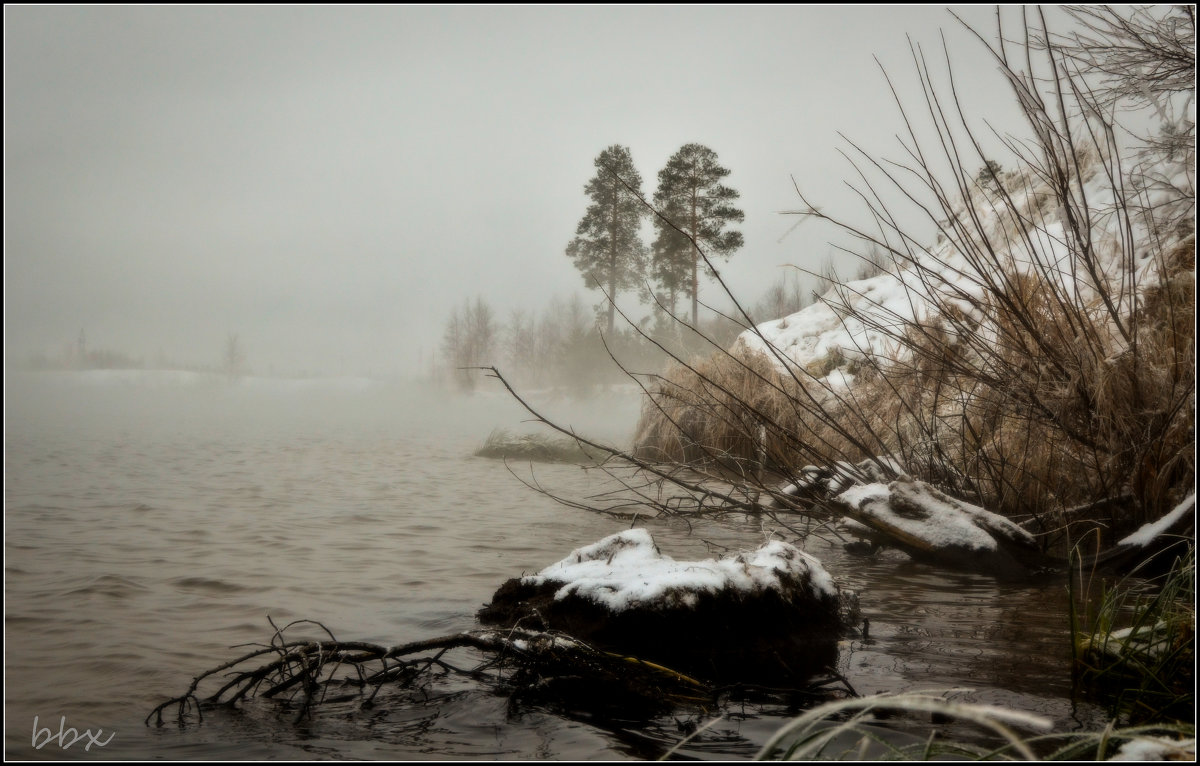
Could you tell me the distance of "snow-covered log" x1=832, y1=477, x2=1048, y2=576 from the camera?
4164mm

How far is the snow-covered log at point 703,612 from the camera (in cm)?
282

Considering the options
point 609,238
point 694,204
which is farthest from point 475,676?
point 609,238

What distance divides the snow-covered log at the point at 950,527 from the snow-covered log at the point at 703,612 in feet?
3.39

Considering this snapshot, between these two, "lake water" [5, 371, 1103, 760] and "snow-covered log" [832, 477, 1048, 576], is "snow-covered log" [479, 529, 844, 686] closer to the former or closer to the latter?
"lake water" [5, 371, 1103, 760]

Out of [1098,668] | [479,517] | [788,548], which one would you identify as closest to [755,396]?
[479,517]

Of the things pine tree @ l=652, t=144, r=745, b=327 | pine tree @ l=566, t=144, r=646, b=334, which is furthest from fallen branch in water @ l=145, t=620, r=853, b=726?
pine tree @ l=566, t=144, r=646, b=334

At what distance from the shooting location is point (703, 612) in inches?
115

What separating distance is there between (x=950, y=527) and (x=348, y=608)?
331 centimetres

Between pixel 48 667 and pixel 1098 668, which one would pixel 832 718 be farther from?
pixel 48 667

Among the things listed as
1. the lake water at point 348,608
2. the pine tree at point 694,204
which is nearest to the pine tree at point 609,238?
the pine tree at point 694,204

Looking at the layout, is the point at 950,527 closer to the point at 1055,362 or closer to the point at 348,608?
the point at 1055,362

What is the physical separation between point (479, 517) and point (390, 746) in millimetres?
4774

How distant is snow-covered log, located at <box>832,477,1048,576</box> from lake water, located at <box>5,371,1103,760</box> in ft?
0.52

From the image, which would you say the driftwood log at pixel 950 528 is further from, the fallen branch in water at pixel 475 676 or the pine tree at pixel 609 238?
the pine tree at pixel 609 238
